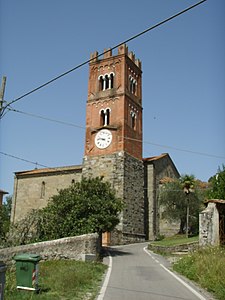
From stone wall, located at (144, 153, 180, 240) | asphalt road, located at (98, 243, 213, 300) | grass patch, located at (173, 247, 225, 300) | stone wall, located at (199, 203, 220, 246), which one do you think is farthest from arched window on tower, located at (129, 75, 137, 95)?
asphalt road, located at (98, 243, 213, 300)

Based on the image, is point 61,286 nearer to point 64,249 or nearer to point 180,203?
point 64,249

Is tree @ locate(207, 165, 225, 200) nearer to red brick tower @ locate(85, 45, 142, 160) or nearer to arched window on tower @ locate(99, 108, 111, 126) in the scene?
red brick tower @ locate(85, 45, 142, 160)

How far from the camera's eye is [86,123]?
39188mm

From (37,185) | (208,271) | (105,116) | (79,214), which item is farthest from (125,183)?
(208,271)

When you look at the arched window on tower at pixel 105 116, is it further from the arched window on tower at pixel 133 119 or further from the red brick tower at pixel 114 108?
the arched window on tower at pixel 133 119

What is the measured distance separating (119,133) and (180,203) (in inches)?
388

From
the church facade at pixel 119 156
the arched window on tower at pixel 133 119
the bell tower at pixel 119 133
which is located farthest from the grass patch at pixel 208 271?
the arched window on tower at pixel 133 119

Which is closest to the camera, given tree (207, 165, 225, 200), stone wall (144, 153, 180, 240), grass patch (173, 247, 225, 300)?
grass patch (173, 247, 225, 300)

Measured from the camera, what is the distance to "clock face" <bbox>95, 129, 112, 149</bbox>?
37062mm

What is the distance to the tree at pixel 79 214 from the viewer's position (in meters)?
22.1

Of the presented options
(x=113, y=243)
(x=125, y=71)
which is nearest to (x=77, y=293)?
(x=113, y=243)

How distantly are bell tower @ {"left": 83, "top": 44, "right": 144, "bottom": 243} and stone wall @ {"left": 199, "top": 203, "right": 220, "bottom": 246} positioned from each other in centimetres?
1347

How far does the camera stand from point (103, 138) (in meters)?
37.4


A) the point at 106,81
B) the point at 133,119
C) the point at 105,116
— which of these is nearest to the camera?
the point at 105,116
